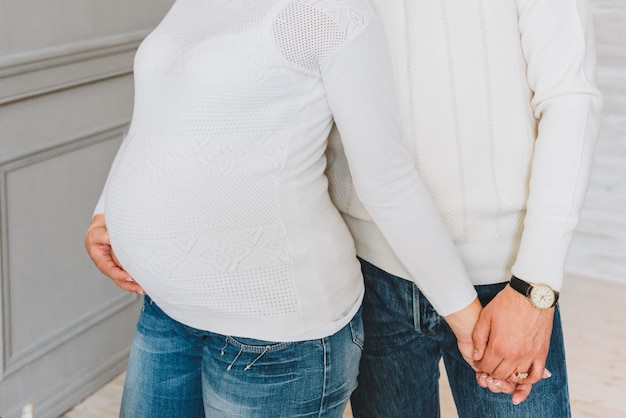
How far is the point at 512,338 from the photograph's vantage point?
1032 millimetres

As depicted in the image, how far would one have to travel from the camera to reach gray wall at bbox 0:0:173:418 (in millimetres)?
2064

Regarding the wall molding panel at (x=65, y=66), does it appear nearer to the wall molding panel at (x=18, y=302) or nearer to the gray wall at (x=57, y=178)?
the gray wall at (x=57, y=178)

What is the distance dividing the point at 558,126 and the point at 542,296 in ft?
0.73

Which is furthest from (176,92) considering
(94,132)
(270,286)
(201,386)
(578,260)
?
(578,260)

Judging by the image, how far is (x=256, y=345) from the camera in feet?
3.37

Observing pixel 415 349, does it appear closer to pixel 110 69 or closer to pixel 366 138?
pixel 366 138

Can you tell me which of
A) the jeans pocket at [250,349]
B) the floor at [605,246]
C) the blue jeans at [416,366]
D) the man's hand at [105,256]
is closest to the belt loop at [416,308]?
the blue jeans at [416,366]

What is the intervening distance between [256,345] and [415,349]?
317 mm

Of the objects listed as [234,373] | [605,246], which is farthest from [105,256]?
[605,246]

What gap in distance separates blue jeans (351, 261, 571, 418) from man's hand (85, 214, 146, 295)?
37 cm

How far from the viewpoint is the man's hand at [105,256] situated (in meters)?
1.22

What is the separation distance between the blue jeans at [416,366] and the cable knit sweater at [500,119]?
112mm

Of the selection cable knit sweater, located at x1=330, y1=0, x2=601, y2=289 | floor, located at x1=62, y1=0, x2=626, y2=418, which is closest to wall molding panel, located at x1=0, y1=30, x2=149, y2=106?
cable knit sweater, located at x1=330, y1=0, x2=601, y2=289

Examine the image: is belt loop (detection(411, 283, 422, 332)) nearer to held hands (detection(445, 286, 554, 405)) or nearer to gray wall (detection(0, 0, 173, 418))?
held hands (detection(445, 286, 554, 405))
